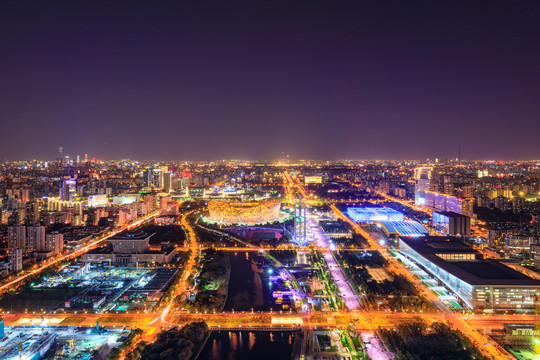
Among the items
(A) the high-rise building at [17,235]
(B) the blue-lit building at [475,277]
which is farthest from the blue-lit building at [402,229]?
(A) the high-rise building at [17,235]

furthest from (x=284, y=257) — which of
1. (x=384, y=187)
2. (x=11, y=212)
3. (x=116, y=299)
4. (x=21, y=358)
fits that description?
(x=384, y=187)

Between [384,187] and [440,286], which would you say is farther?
[384,187]

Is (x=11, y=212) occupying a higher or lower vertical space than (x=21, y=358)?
higher

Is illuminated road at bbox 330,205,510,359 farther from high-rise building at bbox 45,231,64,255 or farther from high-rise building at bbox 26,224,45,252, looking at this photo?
high-rise building at bbox 26,224,45,252

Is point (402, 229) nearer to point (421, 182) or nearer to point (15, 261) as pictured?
point (421, 182)

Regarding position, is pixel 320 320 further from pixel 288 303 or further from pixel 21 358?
pixel 21 358

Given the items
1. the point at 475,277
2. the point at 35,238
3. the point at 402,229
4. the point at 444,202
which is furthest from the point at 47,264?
the point at 444,202

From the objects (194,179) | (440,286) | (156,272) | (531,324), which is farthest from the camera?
(194,179)
